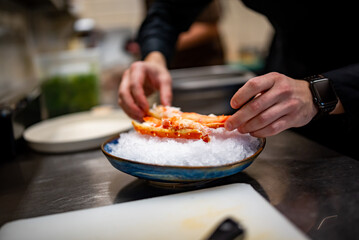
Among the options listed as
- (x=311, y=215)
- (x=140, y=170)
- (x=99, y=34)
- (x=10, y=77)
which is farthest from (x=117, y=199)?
(x=99, y=34)

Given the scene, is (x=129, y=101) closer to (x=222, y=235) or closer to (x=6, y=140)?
(x=6, y=140)

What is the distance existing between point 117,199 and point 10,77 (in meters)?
1.56

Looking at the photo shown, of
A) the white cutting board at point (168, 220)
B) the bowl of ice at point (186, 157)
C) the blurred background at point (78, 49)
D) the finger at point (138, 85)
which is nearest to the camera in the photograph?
the white cutting board at point (168, 220)

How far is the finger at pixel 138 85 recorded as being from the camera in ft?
3.41

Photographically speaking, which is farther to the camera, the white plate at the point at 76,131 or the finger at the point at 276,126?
the white plate at the point at 76,131

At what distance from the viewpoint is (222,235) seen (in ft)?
1.61

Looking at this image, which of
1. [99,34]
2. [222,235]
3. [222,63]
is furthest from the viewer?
[99,34]

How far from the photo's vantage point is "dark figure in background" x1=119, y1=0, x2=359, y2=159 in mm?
723

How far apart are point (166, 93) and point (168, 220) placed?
62 cm

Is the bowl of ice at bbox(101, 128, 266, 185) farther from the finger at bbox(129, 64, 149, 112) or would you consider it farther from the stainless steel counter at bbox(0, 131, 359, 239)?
the finger at bbox(129, 64, 149, 112)

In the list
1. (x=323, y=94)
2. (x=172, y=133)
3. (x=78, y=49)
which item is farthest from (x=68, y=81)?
(x=78, y=49)

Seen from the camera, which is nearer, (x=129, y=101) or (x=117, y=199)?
(x=117, y=199)

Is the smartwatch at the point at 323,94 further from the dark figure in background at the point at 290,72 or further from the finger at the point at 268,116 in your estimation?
the finger at the point at 268,116

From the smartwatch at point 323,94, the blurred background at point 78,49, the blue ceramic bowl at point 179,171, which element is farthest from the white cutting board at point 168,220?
the blurred background at point 78,49
